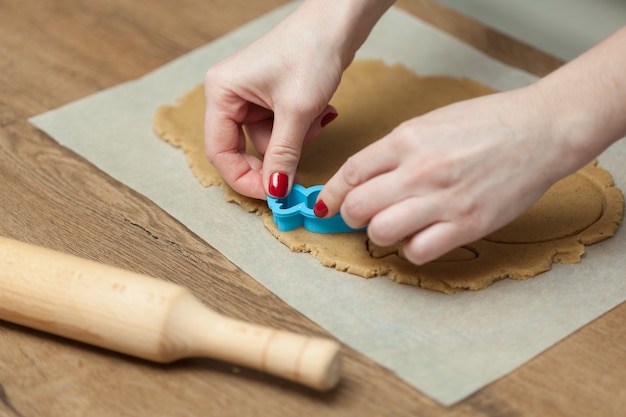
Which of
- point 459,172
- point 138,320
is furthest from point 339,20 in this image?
point 138,320

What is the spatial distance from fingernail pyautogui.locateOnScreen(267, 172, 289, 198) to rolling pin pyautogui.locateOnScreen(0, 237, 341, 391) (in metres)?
0.26

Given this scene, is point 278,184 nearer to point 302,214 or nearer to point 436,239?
point 302,214

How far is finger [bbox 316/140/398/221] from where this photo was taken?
1.02 metres

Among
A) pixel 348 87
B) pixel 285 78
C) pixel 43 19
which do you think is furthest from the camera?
pixel 43 19

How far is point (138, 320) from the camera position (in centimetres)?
92

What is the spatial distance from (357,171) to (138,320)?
12.7 inches

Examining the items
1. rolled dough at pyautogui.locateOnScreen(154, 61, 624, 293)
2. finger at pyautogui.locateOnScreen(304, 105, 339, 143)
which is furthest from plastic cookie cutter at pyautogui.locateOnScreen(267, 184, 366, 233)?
finger at pyautogui.locateOnScreen(304, 105, 339, 143)

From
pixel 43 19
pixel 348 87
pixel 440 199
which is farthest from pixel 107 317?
pixel 43 19

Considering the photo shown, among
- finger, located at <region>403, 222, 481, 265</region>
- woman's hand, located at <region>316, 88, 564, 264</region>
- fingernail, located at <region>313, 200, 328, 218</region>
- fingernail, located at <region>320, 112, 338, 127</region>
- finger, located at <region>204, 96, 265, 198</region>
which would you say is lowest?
finger, located at <region>204, 96, 265, 198</region>

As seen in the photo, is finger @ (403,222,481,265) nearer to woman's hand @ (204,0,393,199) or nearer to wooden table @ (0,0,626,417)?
wooden table @ (0,0,626,417)

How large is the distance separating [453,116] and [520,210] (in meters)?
0.14

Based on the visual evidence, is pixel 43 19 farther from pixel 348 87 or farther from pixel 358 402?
pixel 358 402

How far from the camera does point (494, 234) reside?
1174 millimetres

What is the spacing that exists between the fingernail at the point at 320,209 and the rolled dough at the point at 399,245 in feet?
0.20
